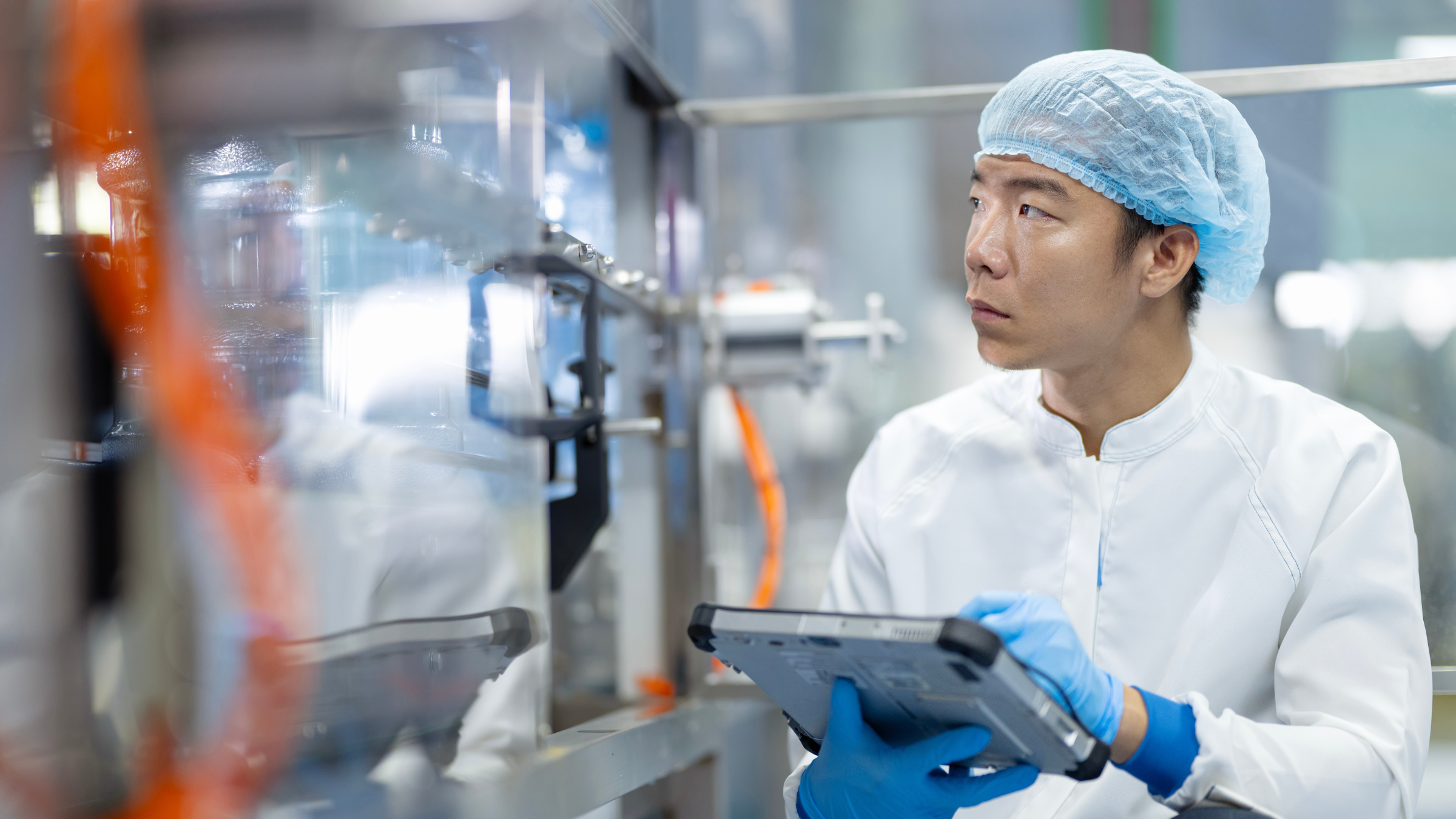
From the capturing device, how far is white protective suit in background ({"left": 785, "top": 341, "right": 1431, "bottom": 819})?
952mm

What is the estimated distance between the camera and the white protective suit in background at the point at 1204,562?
37.5 inches

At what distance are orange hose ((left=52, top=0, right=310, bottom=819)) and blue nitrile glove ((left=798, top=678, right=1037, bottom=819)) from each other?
0.43 metres

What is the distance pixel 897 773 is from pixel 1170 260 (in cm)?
63

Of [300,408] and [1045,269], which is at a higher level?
[1045,269]

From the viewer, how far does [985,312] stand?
1.12m

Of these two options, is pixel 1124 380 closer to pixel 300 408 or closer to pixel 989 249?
pixel 989 249

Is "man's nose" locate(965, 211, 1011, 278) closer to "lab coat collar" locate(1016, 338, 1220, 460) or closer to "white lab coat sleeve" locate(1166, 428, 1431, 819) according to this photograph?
"lab coat collar" locate(1016, 338, 1220, 460)

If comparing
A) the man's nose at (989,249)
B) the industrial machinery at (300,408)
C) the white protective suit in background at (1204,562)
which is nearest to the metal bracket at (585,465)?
the industrial machinery at (300,408)

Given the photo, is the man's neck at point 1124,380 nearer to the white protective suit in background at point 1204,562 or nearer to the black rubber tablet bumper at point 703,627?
the white protective suit in background at point 1204,562

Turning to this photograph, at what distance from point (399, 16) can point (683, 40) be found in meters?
0.83

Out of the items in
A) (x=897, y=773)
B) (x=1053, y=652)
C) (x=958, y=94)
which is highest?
(x=958, y=94)

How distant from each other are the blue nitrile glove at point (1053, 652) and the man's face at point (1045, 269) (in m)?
0.32

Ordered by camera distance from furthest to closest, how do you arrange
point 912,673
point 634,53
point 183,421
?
point 634,53 → point 912,673 → point 183,421

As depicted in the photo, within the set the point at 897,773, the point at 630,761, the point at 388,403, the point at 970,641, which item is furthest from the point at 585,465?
the point at 970,641
